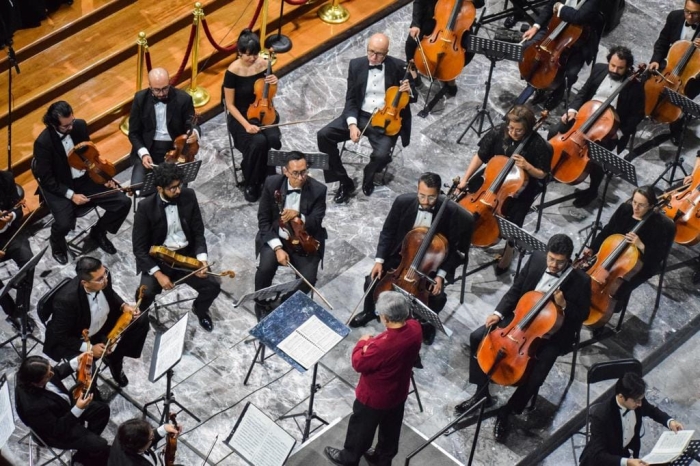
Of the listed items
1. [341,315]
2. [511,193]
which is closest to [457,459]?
[341,315]

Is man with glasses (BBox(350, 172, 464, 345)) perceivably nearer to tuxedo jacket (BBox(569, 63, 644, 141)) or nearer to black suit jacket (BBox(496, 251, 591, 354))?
black suit jacket (BBox(496, 251, 591, 354))

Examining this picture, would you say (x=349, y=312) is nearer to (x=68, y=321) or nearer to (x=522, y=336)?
(x=522, y=336)

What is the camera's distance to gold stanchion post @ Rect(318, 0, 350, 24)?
10.4 meters

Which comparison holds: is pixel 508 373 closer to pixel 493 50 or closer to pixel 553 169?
pixel 553 169

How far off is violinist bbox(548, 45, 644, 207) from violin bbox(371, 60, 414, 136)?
1.12 meters

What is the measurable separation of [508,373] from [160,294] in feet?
8.12

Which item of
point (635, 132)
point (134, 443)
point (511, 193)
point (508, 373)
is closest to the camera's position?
point (134, 443)

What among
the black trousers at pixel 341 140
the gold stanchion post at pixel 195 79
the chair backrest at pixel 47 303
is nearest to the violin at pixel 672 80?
the black trousers at pixel 341 140

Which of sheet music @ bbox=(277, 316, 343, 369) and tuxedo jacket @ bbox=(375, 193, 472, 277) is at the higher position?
sheet music @ bbox=(277, 316, 343, 369)

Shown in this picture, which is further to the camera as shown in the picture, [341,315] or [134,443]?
[341,315]

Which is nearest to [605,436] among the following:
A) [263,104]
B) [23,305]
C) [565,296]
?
[565,296]

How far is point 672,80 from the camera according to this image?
900 cm

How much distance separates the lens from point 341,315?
798 centimetres

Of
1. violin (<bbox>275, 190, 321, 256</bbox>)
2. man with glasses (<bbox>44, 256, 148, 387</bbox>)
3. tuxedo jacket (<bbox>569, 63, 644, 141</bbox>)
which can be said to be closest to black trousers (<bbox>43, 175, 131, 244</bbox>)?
man with glasses (<bbox>44, 256, 148, 387</bbox>)
